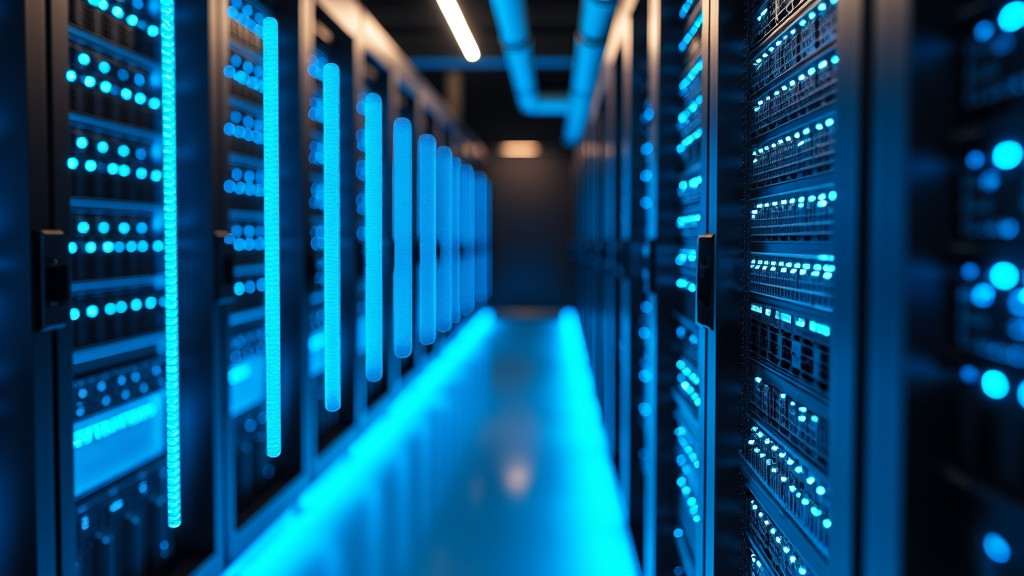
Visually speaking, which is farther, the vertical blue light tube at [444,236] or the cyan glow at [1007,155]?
the vertical blue light tube at [444,236]

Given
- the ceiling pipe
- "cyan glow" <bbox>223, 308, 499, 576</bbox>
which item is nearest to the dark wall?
the ceiling pipe

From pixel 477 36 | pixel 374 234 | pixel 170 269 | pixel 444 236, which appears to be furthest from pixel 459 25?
pixel 444 236

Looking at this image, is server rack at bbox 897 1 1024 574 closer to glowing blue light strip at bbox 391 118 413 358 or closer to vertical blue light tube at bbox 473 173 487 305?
glowing blue light strip at bbox 391 118 413 358

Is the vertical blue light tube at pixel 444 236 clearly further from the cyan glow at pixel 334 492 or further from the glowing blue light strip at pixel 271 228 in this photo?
the glowing blue light strip at pixel 271 228

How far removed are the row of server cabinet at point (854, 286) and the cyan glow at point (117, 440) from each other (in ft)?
5.13

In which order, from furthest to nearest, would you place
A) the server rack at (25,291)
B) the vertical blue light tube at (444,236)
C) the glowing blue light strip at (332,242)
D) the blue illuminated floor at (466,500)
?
the vertical blue light tube at (444,236) → the glowing blue light strip at (332,242) → the blue illuminated floor at (466,500) → the server rack at (25,291)

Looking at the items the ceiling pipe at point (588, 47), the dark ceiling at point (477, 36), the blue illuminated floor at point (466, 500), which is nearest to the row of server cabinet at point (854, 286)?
the blue illuminated floor at point (466, 500)

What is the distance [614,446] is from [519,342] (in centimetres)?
563

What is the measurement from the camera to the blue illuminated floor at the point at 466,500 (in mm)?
2787

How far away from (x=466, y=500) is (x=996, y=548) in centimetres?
295

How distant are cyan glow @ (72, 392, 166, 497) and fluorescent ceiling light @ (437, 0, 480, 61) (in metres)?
2.12

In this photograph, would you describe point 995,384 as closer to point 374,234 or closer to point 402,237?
point 374,234

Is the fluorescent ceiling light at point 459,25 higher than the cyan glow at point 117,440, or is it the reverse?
the fluorescent ceiling light at point 459,25

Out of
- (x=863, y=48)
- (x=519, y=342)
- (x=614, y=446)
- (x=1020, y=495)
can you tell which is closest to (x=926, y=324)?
(x=1020, y=495)
